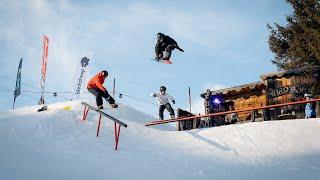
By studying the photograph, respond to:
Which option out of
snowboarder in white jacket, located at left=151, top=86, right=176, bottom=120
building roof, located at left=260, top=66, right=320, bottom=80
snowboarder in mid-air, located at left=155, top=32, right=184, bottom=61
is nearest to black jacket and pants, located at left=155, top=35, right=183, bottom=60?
snowboarder in mid-air, located at left=155, top=32, right=184, bottom=61

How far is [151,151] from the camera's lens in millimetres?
10664

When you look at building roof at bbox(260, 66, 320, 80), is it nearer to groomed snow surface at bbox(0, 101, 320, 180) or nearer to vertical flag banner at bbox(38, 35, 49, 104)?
groomed snow surface at bbox(0, 101, 320, 180)

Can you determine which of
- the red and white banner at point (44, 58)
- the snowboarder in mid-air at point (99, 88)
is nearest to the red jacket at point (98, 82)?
the snowboarder in mid-air at point (99, 88)

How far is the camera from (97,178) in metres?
8.07

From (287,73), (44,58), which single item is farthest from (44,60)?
(287,73)

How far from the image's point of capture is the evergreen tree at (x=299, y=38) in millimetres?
24347

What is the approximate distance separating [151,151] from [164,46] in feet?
Answer: 23.8

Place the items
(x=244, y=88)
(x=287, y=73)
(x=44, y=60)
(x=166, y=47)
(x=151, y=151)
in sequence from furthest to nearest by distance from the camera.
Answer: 1. (x=44, y=60)
2. (x=244, y=88)
3. (x=287, y=73)
4. (x=166, y=47)
5. (x=151, y=151)

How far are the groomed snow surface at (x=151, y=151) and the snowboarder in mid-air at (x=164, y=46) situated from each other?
13.5 ft

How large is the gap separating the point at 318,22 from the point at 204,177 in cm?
2014

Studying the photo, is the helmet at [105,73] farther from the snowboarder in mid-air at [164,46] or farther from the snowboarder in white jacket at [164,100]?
the snowboarder in mid-air at [164,46]

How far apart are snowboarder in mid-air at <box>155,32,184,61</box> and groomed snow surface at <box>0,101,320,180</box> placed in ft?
13.5

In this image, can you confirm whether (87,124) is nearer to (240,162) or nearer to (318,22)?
(240,162)

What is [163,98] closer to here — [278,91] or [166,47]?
[166,47]
